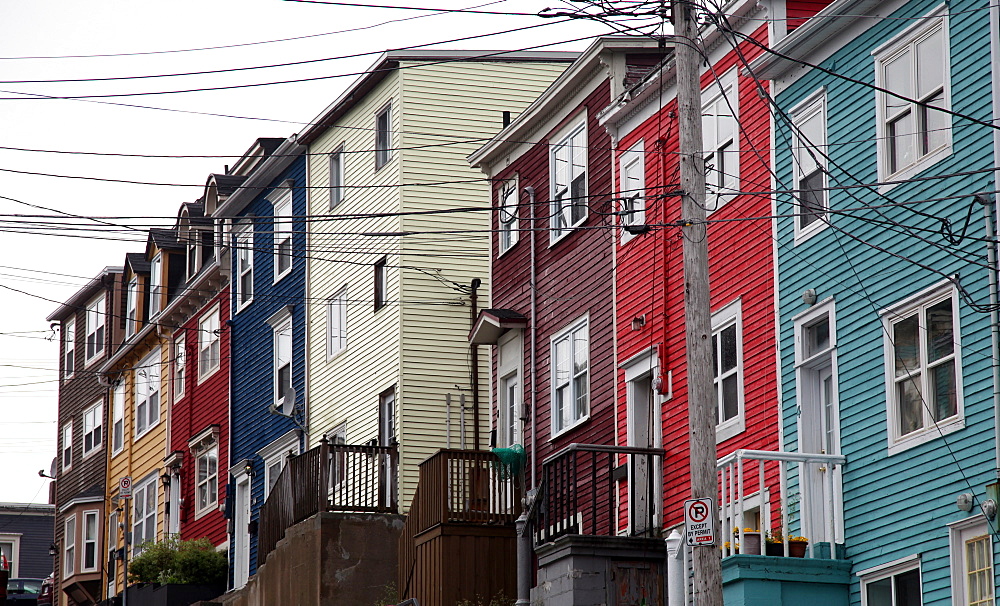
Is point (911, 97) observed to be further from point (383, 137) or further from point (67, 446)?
point (67, 446)

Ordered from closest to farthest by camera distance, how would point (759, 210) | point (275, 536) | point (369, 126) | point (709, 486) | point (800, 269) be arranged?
point (709, 486)
point (800, 269)
point (759, 210)
point (275, 536)
point (369, 126)

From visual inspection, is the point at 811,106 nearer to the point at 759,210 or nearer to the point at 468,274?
the point at 759,210

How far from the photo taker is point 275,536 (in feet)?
104

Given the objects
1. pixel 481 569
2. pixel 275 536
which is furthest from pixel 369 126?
pixel 481 569

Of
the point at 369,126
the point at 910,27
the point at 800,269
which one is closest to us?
the point at 910,27

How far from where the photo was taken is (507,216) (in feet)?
96.4

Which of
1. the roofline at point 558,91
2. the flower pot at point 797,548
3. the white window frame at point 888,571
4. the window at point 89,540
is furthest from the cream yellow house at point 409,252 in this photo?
the window at point 89,540

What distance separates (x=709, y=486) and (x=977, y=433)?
118 inches

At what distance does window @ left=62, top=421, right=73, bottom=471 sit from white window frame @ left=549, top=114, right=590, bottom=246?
28.7 metres

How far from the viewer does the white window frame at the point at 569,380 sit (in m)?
25.7

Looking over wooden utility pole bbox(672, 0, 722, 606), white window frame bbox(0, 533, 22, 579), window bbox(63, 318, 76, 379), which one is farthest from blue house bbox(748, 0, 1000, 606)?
white window frame bbox(0, 533, 22, 579)

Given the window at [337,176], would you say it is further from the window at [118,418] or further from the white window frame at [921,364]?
the white window frame at [921,364]

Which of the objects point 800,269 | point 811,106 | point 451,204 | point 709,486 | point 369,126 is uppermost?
point 369,126

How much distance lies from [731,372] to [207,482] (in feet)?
74.3
